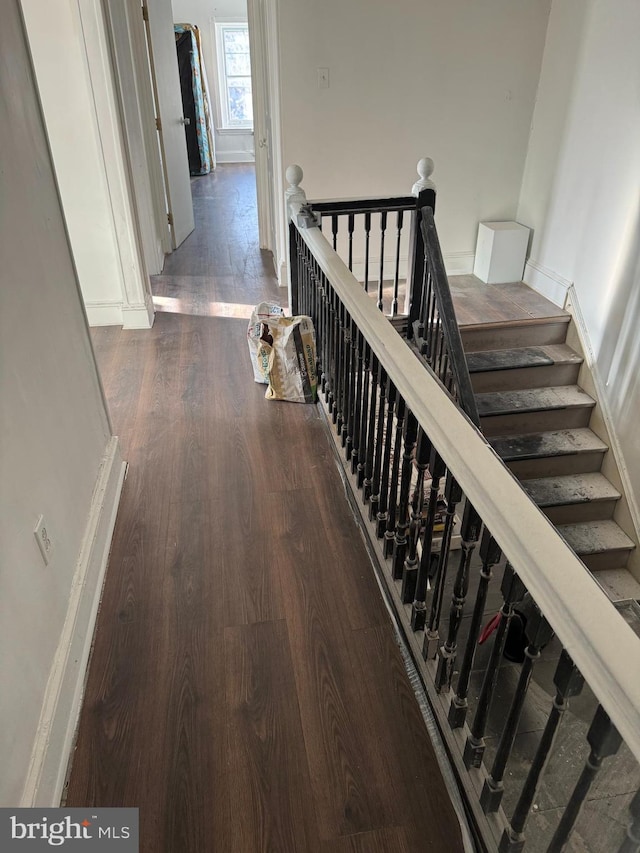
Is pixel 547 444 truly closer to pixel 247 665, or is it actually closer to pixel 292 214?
pixel 292 214

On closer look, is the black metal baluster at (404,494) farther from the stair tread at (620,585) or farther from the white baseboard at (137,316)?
the white baseboard at (137,316)

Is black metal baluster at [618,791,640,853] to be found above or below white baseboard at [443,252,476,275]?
above

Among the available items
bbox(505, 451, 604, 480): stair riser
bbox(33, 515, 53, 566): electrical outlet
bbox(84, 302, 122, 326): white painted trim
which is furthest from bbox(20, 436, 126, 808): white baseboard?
bbox(505, 451, 604, 480): stair riser

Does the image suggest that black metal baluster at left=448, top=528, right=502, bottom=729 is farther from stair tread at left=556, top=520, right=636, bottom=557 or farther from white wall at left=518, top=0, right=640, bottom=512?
white wall at left=518, top=0, right=640, bottom=512

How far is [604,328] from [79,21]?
3490 millimetres

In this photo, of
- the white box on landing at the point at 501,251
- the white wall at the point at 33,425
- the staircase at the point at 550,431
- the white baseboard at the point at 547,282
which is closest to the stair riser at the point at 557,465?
the staircase at the point at 550,431

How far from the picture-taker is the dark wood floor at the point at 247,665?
1.49 metres

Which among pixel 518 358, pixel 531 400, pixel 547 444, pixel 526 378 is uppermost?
pixel 518 358


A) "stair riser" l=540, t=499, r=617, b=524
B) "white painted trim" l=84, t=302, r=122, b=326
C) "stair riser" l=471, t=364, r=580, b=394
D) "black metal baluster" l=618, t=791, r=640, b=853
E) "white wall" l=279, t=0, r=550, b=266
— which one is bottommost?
"stair riser" l=540, t=499, r=617, b=524

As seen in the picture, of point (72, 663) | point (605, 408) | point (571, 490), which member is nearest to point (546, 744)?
point (72, 663)

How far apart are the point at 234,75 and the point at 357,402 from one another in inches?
398

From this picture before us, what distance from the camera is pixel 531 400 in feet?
13.4

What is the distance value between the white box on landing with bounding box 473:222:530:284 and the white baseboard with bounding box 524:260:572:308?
0.32 ft

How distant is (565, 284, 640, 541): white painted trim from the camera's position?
3.76m
